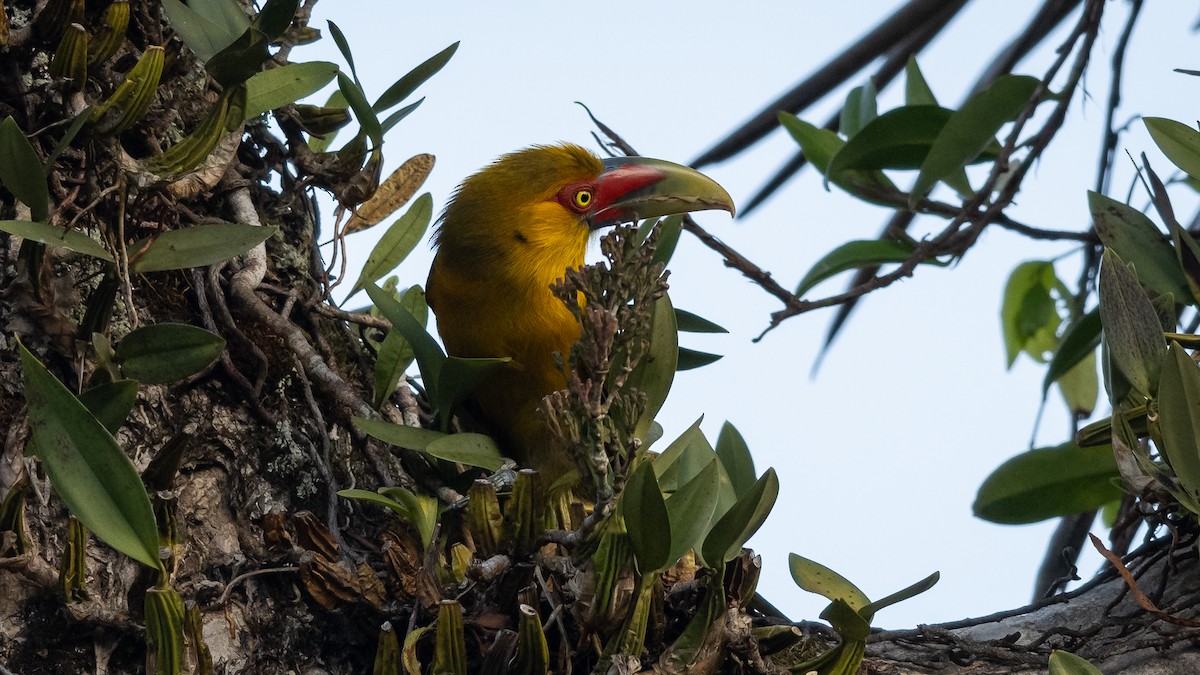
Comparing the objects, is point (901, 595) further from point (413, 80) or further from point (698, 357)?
point (413, 80)

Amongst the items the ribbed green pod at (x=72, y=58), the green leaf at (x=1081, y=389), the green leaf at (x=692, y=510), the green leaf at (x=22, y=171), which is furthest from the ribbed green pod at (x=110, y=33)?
the green leaf at (x=1081, y=389)

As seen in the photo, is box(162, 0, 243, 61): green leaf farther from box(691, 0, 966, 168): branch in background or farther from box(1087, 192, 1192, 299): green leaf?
box(1087, 192, 1192, 299): green leaf

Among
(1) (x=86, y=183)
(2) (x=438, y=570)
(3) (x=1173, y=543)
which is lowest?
(2) (x=438, y=570)

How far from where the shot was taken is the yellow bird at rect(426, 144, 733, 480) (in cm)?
258

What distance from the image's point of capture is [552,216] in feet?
10.00

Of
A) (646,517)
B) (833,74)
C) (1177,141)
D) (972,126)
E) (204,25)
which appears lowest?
(646,517)

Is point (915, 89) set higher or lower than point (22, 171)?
higher

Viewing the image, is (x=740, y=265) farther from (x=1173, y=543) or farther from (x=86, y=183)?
(x=86, y=183)

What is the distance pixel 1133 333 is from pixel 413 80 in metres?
1.28

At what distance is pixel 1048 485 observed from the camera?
2184 millimetres

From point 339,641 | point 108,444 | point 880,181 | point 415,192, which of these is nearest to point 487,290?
point 415,192

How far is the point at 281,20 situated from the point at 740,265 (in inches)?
44.8

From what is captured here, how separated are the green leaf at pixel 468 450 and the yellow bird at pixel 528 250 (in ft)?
1.00

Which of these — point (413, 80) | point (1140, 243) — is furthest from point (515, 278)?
point (1140, 243)
